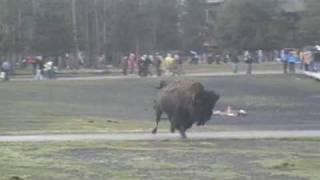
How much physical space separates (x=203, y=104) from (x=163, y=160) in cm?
497

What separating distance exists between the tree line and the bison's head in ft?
207

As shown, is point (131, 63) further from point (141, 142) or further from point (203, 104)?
point (141, 142)

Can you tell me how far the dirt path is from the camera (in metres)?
21.8

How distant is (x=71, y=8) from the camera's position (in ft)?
315

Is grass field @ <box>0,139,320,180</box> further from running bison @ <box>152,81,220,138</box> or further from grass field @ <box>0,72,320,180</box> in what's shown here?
running bison @ <box>152,81,220,138</box>

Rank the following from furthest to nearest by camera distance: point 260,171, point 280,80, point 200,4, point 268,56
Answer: point 200,4 → point 268,56 → point 280,80 → point 260,171

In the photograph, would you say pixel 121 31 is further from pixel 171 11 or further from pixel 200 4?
pixel 200 4

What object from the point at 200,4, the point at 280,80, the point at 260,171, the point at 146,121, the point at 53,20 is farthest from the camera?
the point at 200,4

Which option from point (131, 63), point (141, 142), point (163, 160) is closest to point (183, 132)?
point (141, 142)

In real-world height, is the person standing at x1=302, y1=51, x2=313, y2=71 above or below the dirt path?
below

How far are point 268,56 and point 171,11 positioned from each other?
44.6ft

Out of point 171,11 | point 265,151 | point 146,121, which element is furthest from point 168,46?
point 265,151

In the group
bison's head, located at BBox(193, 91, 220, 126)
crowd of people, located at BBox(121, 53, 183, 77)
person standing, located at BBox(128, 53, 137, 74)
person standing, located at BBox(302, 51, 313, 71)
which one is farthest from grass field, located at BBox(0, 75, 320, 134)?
person standing, located at BBox(128, 53, 137, 74)

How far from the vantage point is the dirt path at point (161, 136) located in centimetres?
2177
